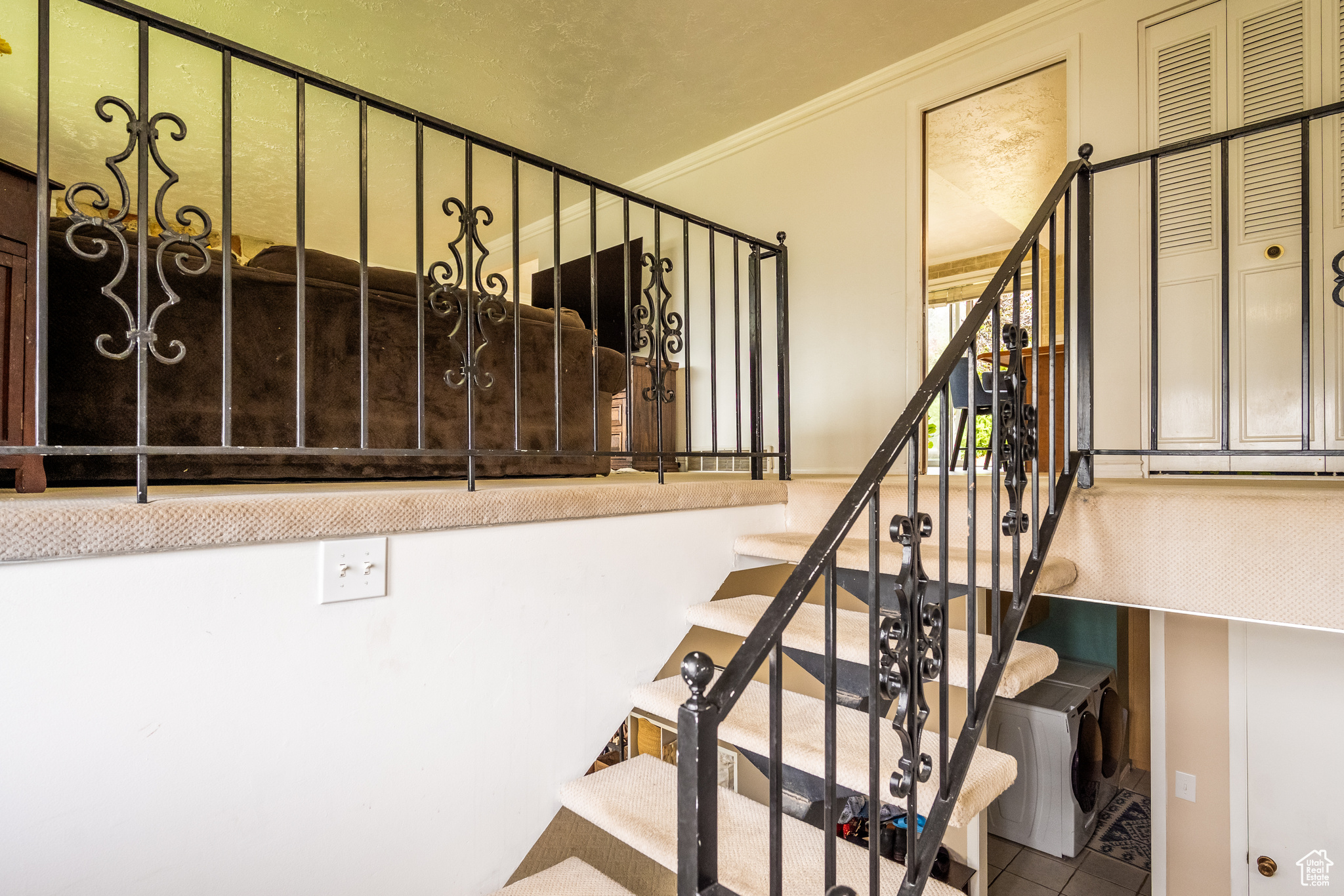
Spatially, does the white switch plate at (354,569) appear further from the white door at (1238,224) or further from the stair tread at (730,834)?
the white door at (1238,224)

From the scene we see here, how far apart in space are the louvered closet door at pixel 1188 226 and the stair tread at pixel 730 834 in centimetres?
247

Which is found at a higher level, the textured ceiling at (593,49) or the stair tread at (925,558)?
the textured ceiling at (593,49)

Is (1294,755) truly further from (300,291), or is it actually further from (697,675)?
(300,291)

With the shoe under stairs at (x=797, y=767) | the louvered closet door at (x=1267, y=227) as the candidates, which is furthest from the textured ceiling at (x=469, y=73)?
the shoe under stairs at (x=797, y=767)

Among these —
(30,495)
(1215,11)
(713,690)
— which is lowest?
(713,690)

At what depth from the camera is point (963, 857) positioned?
347 centimetres

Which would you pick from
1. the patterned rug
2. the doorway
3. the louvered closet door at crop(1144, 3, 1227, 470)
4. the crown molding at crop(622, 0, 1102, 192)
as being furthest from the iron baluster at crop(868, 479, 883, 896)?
the patterned rug

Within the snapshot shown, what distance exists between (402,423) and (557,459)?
1.87 ft

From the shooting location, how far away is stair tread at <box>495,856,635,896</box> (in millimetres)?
1529

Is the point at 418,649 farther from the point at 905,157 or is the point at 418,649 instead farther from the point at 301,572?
the point at 905,157

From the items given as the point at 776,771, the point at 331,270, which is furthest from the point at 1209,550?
the point at 331,270

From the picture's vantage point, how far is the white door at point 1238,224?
269cm

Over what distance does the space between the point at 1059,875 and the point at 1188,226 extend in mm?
3896

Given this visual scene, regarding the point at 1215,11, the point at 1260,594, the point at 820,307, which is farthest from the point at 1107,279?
the point at 1260,594
